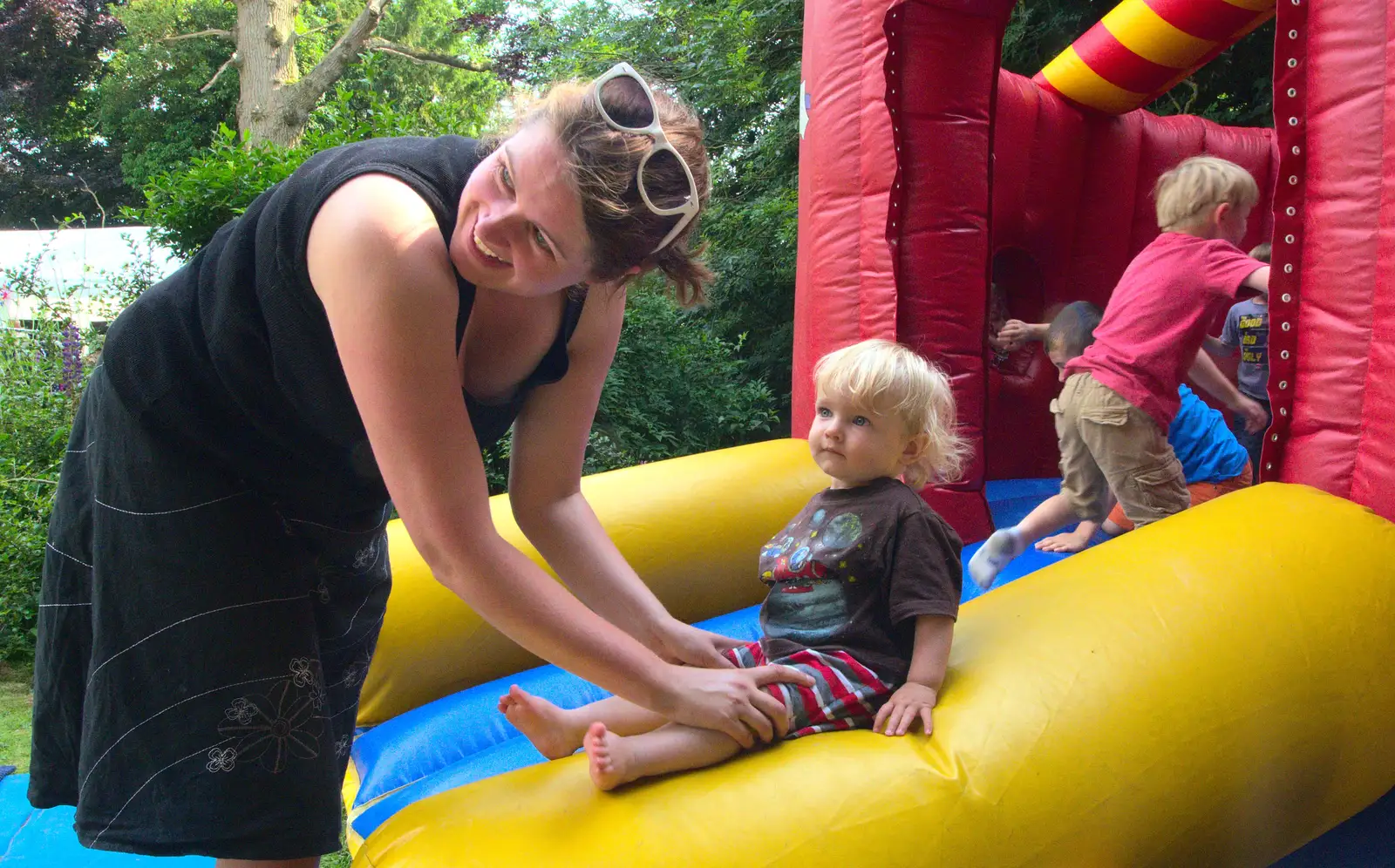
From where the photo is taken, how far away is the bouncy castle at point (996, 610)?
133cm

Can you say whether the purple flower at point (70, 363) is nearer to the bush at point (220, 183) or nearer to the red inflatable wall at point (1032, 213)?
the bush at point (220, 183)

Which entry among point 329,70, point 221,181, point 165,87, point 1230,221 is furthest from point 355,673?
point 165,87

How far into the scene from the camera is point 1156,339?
2760 mm

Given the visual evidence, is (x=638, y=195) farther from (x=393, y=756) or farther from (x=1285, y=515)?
(x=393, y=756)

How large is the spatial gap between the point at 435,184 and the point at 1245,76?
571 cm

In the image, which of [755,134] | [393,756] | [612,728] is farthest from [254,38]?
[612,728]

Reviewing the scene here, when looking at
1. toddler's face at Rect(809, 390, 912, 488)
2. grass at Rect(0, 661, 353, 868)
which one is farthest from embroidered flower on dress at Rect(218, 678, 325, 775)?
grass at Rect(0, 661, 353, 868)

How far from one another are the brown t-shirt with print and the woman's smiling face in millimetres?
764

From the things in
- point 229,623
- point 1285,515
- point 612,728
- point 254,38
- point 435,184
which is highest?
point 254,38

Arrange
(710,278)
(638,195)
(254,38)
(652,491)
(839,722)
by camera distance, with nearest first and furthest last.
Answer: (638,195) → (710,278) → (839,722) → (652,491) → (254,38)

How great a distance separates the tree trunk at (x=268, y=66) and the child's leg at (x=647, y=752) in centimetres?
838

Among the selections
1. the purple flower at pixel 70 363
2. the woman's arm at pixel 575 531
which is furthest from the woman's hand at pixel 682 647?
the purple flower at pixel 70 363

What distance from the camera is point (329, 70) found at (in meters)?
8.49

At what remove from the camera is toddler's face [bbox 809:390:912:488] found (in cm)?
174
